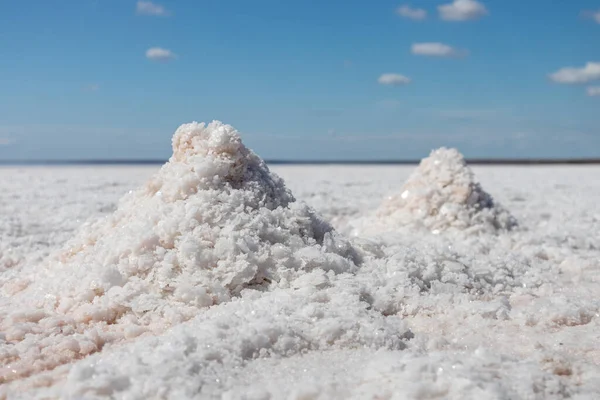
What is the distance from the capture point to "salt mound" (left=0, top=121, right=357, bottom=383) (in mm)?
2268

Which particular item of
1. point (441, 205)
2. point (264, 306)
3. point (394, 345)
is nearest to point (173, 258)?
point (264, 306)

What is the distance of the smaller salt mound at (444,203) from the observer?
448 centimetres

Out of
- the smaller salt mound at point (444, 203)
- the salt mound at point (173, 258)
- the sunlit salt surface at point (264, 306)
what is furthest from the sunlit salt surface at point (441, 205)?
the salt mound at point (173, 258)

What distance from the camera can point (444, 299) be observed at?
2.61m

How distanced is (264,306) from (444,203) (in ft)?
8.75

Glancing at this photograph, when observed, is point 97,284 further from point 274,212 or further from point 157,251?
point 274,212

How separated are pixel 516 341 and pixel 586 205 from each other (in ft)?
17.6

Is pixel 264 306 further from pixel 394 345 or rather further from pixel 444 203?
pixel 444 203

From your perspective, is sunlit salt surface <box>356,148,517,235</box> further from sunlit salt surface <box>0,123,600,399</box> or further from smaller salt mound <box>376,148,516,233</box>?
sunlit salt surface <box>0,123,600,399</box>

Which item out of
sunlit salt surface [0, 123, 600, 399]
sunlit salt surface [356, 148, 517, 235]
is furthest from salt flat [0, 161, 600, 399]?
sunlit salt surface [356, 148, 517, 235]

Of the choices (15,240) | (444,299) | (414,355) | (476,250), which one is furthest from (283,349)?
(15,240)

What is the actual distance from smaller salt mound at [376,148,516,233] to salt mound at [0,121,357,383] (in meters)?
1.72

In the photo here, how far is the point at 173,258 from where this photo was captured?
8.30 feet

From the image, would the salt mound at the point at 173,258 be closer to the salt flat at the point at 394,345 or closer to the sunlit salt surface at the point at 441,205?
the salt flat at the point at 394,345
